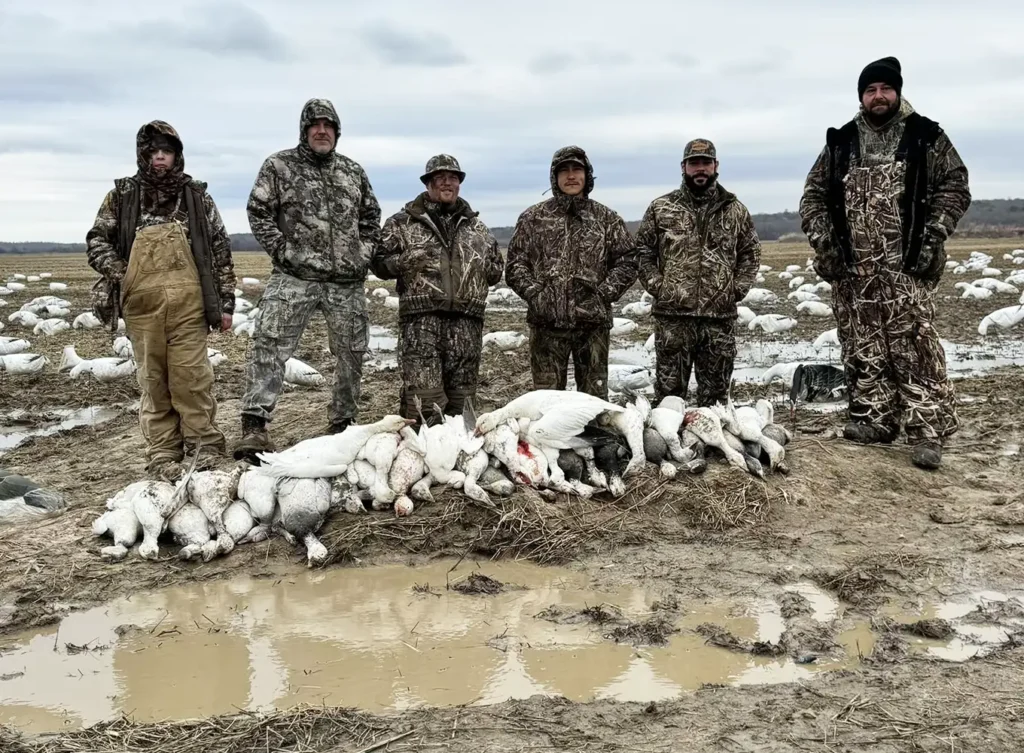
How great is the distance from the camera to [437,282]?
6.23m

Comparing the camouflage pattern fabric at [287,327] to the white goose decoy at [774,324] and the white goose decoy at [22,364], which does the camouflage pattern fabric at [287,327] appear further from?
the white goose decoy at [774,324]

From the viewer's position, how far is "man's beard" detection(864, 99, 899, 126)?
228 inches

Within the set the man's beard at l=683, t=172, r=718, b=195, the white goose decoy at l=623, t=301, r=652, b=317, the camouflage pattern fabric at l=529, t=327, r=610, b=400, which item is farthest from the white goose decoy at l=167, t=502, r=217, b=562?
the white goose decoy at l=623, t=301, r=652, b=317

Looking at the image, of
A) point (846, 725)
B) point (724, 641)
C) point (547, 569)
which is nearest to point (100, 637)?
point (547, 569)

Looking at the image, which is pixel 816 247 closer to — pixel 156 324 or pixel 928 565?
pixel 928 565

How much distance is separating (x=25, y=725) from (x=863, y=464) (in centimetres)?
517

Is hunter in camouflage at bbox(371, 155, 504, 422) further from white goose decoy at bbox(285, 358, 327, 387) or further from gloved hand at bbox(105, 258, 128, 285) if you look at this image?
white goose decoy at bbox(285, 358, 327, 387)

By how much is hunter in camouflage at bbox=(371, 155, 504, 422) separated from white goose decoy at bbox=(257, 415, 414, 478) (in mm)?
860

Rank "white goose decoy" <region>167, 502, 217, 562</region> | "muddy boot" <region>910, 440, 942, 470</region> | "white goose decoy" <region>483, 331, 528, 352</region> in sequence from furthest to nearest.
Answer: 1. "white goose decoy" <region>483, 331, 528, 352</region>
2. "muddy boot" <region>910, 440, 942, 470</region>
3. "white goose decoy" <region>167, 502, 217, 562</region>

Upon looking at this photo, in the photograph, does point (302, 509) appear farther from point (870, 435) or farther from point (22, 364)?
point (22, 364)

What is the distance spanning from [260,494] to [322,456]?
17.0 inches

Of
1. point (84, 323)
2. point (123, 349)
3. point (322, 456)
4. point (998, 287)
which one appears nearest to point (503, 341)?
point (123, 349)

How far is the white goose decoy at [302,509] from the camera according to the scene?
5035mm

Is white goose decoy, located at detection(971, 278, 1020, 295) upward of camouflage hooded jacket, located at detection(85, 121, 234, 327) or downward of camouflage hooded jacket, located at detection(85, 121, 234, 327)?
downward
